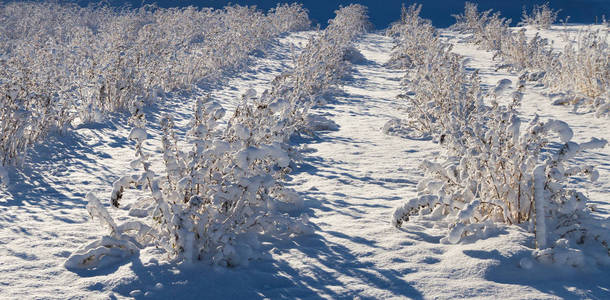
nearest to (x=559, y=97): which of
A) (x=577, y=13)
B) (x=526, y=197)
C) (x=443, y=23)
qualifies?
(x=526, y=197)

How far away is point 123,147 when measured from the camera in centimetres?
519

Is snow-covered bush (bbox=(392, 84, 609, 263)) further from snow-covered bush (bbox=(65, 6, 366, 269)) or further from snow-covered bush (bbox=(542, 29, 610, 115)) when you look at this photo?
snow-covered bush (bbox=(542, 29, 610, 115))

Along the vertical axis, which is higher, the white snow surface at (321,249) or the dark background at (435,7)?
the dark background at (435,7)

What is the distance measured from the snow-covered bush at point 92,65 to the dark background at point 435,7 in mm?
8617

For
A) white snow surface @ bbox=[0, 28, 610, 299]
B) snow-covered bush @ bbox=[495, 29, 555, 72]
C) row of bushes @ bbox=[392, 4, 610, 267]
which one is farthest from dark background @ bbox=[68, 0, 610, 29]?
row of bushes @ bbox=[392, 4, 610, 267]

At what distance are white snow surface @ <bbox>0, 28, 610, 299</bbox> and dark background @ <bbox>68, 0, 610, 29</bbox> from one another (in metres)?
22.2

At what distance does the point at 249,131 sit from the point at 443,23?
82.2ft

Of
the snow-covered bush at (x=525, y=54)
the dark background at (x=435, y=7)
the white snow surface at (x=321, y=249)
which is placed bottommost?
the white snow surface at (x=321, y=249)

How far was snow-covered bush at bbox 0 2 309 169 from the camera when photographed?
478 centimetres

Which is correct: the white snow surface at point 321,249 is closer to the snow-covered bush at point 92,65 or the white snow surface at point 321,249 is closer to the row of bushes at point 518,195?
the row of bushes at point 518,195

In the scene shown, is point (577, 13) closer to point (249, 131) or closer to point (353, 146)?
point (353, 146)

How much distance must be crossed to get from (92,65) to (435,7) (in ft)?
84.3

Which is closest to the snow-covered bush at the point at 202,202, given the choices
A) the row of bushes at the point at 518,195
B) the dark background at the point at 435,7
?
the row of bushes at the point at 518,195

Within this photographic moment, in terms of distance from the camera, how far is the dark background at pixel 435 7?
26.9m
